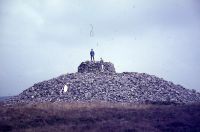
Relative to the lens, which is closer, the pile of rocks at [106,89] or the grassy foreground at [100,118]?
the grassy foreground at [100,118]

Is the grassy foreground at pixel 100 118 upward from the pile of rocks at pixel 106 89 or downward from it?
downward

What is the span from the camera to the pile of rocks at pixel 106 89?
2806 cm

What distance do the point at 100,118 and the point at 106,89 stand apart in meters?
10.4

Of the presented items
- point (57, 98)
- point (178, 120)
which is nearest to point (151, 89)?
point (57, 98)

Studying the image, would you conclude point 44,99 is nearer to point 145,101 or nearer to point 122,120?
point 145,101

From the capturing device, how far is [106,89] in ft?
96.8

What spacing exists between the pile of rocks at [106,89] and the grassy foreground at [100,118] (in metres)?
4.88

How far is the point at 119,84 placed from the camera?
31031 millimetres

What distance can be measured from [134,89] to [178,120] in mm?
11582

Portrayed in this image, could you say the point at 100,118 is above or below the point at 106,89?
below

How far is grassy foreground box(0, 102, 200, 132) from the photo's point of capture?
55.0ft

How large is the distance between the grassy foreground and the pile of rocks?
4.88 metres

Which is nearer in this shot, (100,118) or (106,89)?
(100,118)

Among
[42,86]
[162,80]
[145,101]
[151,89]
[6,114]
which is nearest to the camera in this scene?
[6,114]
